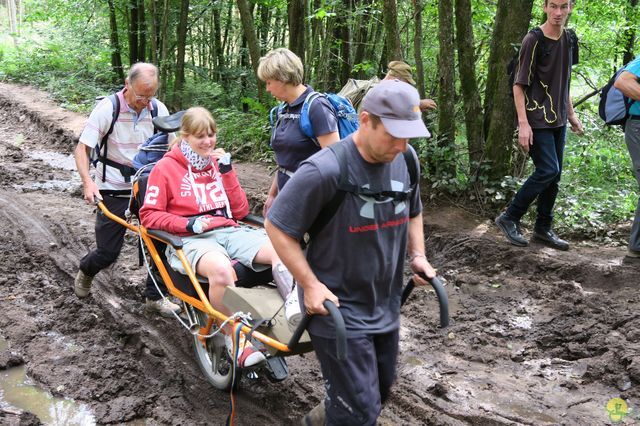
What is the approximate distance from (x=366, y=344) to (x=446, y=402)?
1695 millimetres

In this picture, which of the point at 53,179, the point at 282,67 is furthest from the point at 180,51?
the point at 282,67

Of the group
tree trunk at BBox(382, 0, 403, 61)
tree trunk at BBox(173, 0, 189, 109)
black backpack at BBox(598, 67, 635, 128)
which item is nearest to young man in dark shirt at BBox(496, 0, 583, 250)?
black backpack at BBox(598, 67, 635, 128)

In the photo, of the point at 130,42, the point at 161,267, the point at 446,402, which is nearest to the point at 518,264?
the point at 446,402

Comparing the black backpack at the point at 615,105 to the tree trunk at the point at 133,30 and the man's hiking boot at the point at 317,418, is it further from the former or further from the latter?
the tree trunk at the point at 133,30

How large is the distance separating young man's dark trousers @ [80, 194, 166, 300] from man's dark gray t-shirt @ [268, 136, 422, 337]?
3.32 meters

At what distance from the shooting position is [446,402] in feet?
14.4

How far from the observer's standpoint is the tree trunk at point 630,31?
11.4 metres

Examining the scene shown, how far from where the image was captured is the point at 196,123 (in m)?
4.73

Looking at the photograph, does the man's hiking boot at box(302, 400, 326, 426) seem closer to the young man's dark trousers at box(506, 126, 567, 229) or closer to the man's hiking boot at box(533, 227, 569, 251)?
the young man's dark trousers at box(506, 126, 567, 229)

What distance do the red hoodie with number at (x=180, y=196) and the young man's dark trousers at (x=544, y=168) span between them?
3.16 m

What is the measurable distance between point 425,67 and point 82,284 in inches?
352

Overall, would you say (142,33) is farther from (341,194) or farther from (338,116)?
(341,194)

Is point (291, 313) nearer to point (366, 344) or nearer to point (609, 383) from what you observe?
point (366, 344)

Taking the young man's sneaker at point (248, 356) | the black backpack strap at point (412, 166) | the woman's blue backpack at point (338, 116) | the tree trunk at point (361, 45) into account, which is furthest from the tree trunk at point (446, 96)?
the tree trunk at point (361, 45)
